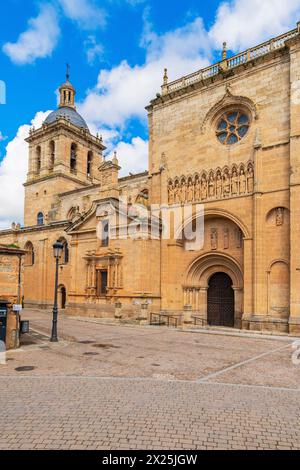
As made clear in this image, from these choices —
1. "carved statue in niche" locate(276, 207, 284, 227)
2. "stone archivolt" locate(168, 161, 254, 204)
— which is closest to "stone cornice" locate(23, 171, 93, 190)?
"stone archivolt" locate(168, 161, 254, 204)

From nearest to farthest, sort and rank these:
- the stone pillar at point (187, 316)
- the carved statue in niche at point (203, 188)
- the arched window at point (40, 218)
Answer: the stone pillar at point (187, 316), the carved statue in niche at point (203, 188), the arched window at point (40, 218)

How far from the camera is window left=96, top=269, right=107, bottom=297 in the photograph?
26.2 m

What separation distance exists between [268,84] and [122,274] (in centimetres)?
1537

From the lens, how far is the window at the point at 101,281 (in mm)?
26184

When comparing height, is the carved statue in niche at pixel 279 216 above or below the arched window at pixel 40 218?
below

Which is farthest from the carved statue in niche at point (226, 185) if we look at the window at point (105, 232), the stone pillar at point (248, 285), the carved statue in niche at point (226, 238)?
the window at point (105, 232)

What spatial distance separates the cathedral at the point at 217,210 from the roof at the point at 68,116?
21426 mm

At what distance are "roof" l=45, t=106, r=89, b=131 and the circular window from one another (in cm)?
2716

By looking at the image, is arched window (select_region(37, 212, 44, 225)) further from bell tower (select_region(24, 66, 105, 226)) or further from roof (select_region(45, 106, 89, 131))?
roof (select_region(45, 106, 89, 131))

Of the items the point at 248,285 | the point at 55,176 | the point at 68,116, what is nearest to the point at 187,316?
the point at 248,285

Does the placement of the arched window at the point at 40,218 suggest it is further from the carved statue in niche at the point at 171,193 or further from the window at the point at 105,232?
the carved statue in niche at the point at 171,193

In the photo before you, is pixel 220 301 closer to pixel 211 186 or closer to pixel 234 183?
pixel 211 186

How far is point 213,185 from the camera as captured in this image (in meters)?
23.8

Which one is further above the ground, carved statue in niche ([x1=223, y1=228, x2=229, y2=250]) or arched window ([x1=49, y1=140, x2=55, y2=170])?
arched window ([x1=49, y1=140, x2=55, y2=170])
